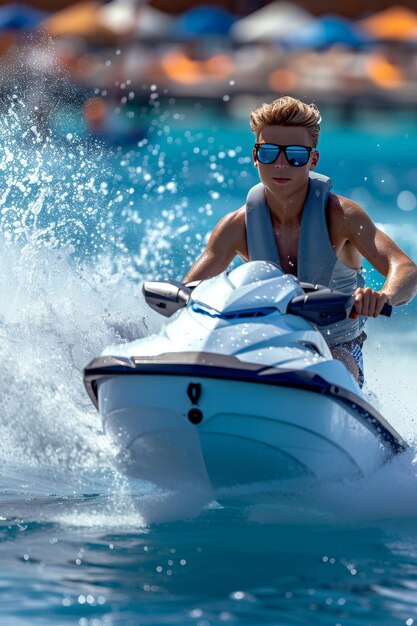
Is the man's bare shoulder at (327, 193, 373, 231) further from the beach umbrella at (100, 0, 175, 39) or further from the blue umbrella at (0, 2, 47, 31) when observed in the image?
the blue umbrella at (0, 2, 47, 31)

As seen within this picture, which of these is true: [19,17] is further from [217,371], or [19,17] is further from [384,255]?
[217,371]

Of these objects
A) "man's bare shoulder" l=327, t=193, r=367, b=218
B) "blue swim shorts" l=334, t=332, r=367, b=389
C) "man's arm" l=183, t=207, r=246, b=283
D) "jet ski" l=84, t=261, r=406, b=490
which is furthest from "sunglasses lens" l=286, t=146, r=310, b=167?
"blue swim shorts" l=334, t=332, r=367, b=389

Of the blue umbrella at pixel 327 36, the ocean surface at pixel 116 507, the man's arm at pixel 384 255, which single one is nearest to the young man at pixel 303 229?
the man's arm at pixel 384 255

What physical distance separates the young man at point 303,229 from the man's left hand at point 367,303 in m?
0.26

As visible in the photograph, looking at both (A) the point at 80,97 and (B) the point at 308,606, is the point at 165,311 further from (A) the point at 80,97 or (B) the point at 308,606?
(A) the point at 80,97

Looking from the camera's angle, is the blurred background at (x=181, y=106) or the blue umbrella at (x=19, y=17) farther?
the blue umbrella at (x=19, y=17)

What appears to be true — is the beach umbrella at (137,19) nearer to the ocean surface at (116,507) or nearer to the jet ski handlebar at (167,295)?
the ocean surface at (116,507)

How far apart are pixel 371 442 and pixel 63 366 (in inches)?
67.7

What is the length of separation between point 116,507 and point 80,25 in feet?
85.1

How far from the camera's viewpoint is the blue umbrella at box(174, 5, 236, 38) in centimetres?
2873

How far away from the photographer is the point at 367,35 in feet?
93.0

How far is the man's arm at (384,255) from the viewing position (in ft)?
13.1

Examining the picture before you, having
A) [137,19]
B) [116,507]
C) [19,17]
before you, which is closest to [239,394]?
[116,507]

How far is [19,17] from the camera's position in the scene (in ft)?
97.2
